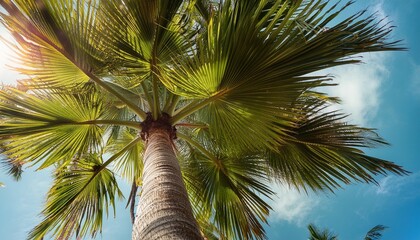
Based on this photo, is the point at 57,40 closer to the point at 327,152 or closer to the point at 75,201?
the point at 75,201

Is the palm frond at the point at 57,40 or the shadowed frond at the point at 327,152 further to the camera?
the shadowed frond at the point at 327,152

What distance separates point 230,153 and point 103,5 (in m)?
2.51

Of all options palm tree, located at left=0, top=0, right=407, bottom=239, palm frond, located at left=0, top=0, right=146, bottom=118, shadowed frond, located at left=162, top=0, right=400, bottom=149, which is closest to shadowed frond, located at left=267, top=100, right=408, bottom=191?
palm tree, located at left=0, top=0, right=407, bottom=239

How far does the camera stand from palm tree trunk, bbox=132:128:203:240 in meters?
2.15

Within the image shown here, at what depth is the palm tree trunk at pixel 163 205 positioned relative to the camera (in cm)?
215

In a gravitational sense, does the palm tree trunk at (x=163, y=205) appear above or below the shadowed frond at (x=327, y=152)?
below

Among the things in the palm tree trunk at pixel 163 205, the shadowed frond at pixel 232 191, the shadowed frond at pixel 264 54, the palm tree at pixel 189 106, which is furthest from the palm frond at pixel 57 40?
the shadowed frond at pixel 232 191

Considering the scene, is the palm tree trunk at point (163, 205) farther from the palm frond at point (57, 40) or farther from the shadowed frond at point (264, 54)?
the palm frond at point (57, 40)

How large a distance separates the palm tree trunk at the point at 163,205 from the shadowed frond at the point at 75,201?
5.34ft

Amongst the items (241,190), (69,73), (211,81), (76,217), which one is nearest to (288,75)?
(211,81)

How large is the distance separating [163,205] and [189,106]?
2.01 metres

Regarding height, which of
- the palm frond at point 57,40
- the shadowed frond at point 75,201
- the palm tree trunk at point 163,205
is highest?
the palm frond at point 57,40

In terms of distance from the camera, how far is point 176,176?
9.66ft

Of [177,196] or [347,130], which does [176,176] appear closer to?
[177,196]
